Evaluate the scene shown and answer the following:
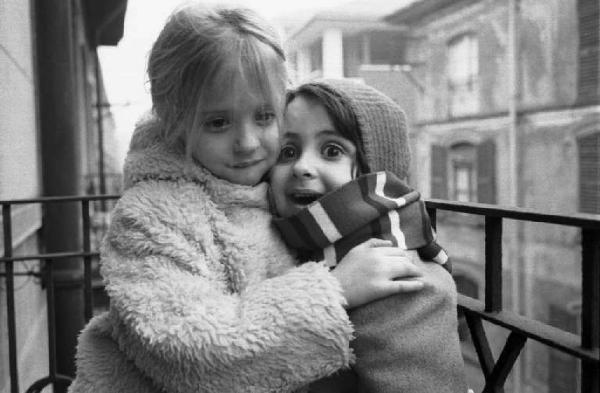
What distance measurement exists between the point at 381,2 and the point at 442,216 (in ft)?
21.8

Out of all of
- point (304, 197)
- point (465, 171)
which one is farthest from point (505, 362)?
point (465, 171)

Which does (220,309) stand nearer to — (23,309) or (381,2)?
(23,309)

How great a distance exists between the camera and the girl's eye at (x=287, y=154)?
1112 millimetres

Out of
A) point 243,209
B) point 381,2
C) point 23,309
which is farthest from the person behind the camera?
point 381,2

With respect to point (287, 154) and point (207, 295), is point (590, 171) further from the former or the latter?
point (207, 295)

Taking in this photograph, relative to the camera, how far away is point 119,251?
101cm

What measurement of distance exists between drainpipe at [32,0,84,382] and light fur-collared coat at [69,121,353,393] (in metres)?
1.87

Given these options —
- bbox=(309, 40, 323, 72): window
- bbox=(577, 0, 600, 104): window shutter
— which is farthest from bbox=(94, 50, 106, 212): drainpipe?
→ bbox=(577, 0, 600, 104): window shutter

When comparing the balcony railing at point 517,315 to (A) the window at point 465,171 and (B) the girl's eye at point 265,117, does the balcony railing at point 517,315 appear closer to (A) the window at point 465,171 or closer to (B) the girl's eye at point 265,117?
(B) the girl's eye at point 265,117

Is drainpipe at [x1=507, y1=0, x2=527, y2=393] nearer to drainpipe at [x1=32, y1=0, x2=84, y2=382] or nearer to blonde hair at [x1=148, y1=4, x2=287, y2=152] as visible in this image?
drainpipe at [x1=32, y1=0, x2=84, y2=382]

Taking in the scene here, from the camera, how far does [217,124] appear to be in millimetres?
1065

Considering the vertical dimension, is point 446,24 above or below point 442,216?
above

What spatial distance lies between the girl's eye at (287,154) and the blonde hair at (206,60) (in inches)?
2.8

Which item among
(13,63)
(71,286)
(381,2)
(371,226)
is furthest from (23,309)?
(381,2)
